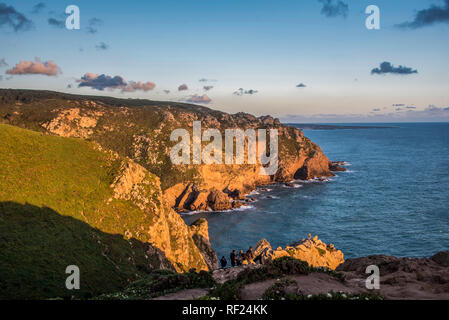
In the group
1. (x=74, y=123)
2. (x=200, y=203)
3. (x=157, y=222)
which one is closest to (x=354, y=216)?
(x=200, y=203)

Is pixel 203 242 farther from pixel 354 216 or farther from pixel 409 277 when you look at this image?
pixel 354 216

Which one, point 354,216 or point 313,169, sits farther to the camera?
point 313,169

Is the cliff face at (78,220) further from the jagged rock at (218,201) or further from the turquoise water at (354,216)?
the jagged rock at (218,201)

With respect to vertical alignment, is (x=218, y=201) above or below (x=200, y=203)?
above

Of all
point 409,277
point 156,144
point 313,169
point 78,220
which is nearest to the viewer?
point 409,277
